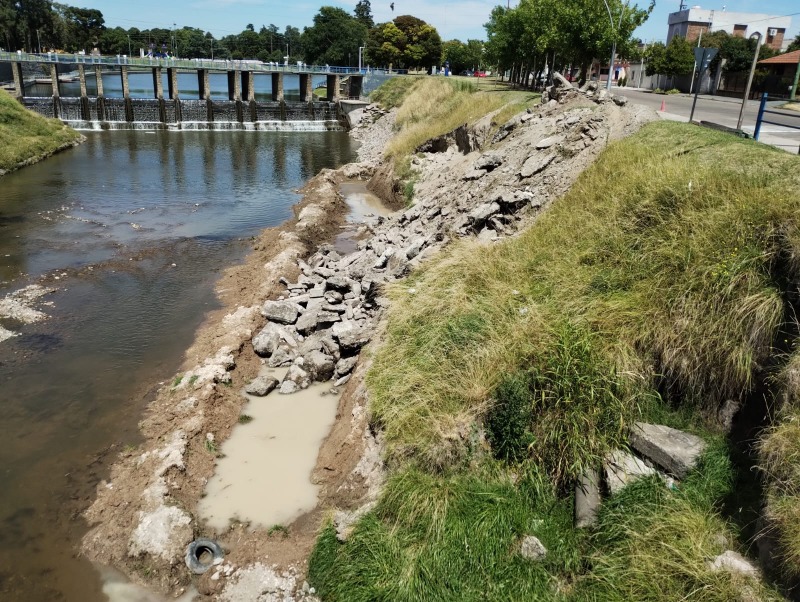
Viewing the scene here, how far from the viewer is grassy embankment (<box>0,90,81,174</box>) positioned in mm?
33875

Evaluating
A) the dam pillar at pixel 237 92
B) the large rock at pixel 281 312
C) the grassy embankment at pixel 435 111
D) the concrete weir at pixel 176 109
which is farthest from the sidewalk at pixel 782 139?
the dam pillar at pixel 237 92

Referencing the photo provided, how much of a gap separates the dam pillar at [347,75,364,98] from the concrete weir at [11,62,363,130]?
571 cm

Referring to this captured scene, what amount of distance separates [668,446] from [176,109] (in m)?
56.1

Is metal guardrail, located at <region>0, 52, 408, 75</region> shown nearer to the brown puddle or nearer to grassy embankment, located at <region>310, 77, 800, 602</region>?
the brown puddle

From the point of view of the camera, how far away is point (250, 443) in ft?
33.2

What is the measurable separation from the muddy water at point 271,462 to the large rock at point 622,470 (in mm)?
4324

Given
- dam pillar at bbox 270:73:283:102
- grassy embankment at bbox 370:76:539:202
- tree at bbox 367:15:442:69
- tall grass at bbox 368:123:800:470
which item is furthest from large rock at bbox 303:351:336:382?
tree at bbox 367:15:442:69

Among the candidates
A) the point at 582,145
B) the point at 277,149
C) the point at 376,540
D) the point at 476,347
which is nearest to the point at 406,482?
the point at 376,540

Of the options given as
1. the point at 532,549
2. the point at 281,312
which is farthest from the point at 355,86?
the point at 532,549

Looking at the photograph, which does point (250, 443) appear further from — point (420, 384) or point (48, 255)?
point (48, 255)

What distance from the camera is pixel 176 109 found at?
53.3 metres

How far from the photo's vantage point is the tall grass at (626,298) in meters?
7.04

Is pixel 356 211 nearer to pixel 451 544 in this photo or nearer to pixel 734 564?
pixel 451 544

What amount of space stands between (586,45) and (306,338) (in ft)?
86.7
